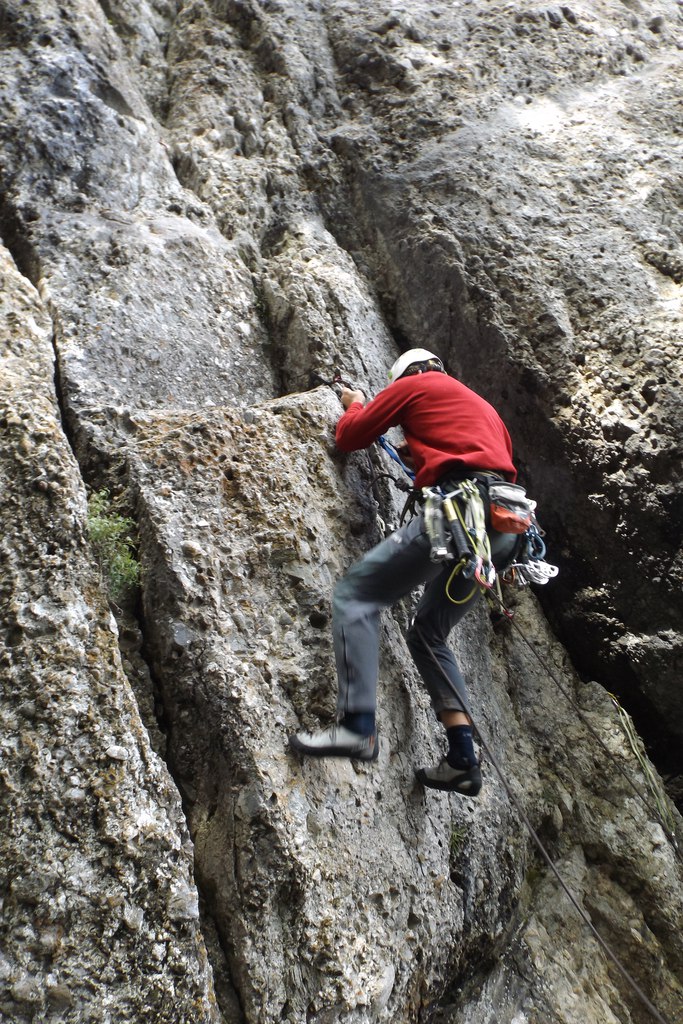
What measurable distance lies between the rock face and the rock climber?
9.5 inches

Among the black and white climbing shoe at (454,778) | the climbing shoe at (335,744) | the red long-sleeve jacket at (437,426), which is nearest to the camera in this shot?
the climbing shoe at (335,744)

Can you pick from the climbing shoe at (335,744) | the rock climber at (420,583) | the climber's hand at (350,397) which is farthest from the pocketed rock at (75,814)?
the climber's hand at (350,397)

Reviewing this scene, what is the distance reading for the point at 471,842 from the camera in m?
4.04

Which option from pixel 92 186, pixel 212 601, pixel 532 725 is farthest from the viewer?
pixel 92 186

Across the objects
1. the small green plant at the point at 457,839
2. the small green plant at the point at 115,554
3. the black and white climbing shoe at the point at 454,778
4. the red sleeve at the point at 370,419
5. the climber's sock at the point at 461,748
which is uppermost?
the red sleeve at the point at 370,419

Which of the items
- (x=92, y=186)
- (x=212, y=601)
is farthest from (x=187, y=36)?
(x=212, y=601)

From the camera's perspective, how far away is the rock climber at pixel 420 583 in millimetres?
3400

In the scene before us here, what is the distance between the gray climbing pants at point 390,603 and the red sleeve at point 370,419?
2.10 feet

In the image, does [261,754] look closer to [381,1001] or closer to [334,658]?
[334,658]

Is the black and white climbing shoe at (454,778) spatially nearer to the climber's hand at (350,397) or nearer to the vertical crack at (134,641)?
the vertical crack at (134,641)

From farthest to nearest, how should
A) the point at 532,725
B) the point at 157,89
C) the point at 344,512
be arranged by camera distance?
the point at 157,89, the point at 532,725, the point at 344,512

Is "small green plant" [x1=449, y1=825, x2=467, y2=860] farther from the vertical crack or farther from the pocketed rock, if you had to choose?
the pocketed rock

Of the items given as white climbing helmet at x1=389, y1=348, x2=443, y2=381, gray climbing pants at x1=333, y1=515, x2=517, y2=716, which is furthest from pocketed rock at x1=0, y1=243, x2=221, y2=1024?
white climbing helmet at x1=389, y1=348, x2=443, y2=381

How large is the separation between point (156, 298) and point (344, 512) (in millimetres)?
2019
